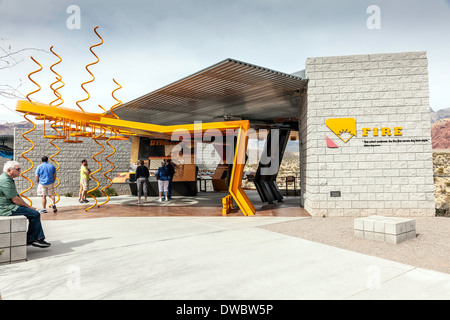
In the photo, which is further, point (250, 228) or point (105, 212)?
point (105, 212)

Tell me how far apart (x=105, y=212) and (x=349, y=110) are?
8461 mm

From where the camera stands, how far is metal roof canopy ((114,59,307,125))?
8.41 meters

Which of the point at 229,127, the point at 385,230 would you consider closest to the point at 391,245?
the point at 385,230

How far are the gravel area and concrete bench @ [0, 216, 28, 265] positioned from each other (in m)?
4.85

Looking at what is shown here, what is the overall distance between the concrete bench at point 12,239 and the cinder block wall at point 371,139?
7.29 meters

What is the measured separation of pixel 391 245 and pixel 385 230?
1.05 feet

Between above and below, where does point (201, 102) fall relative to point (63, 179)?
above

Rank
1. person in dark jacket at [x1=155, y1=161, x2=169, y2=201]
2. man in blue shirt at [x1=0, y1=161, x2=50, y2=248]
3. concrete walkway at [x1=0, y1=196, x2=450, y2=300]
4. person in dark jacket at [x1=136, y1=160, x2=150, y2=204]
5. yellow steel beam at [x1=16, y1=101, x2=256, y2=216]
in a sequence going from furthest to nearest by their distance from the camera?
person in dark jacket at [x1=155, y1=161, x2=169, y2=201]
person in dark jacket at [x1=136, y1=160, x2=150, y2=204]
yellow steel beam at [x1=16, y1=101, x2=256, y2=216]
man in blue shirt at [x1=0, y1=161, x2=50, y2=248]
concrete walkway at [x1=0, y1=196, x2=450, y2=300]

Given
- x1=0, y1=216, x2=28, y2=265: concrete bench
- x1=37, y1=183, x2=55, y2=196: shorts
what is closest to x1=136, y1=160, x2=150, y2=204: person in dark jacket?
x1=37, y1=183, x2=55, y2=196: shorts

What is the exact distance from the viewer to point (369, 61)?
920 centimetres

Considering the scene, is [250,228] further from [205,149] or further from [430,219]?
[205,149]

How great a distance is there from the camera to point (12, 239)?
4559mm

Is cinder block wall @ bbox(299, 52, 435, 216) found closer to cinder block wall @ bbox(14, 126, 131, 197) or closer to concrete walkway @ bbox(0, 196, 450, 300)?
concrete walkway @ bbox(0, 196, 450, 300)

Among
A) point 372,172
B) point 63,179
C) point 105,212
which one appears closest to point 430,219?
point 372,172
